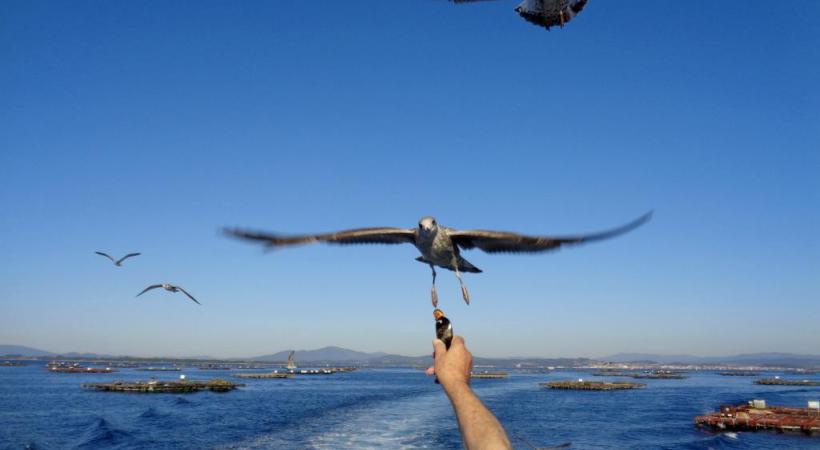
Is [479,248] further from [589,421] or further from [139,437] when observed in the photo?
[589,421]

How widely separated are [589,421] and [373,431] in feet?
71.7

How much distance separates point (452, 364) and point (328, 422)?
164 feet

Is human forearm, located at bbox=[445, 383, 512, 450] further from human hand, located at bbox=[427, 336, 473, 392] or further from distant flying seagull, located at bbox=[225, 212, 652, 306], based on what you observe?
distant flying seagull, located at bbox=[225, 212, 652, 306]

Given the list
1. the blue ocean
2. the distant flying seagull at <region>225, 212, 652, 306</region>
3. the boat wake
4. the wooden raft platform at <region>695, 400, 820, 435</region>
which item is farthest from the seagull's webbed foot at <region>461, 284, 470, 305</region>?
the wooden raft platform at <region>695, 400, 820, 435</region>

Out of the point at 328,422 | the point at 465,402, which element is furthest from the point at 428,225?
the point at 328,422

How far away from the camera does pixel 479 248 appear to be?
5578 mm

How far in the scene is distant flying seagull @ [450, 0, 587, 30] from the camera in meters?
8.80

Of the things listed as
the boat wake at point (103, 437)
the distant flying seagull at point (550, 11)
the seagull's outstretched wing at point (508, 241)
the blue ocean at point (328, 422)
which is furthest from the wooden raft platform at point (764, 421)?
the seagull's outstretched wing at point (508, 241)

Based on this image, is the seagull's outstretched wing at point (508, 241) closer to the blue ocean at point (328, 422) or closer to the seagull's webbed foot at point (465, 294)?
the seagull's webbed foot at point (465, 294)

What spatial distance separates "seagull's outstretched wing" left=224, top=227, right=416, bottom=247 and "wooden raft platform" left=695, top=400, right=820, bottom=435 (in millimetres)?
53056

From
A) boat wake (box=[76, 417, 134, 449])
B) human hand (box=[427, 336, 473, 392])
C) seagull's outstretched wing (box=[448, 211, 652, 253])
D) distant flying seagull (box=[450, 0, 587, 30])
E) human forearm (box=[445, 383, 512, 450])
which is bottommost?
boat wake (box=[76, 417, 134, 449])

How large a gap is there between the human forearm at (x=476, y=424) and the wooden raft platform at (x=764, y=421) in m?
54.7

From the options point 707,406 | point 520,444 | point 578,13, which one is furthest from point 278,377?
point 578,13

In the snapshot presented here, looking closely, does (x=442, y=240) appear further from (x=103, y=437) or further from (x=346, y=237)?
(x=103, y=437)
